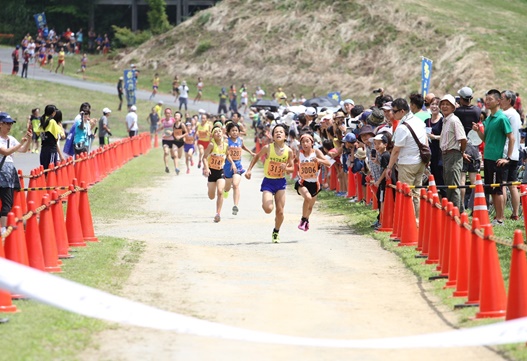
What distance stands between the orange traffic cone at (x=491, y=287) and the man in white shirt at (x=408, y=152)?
6.64 m

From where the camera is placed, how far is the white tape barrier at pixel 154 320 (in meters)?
8.78

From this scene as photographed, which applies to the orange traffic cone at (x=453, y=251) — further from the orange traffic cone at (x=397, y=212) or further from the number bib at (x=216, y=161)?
the number bib at (x=216, y=161)

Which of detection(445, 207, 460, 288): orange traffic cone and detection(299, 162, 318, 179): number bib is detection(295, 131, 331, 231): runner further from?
detection(445, 207, 460, 288): orange traffic cone

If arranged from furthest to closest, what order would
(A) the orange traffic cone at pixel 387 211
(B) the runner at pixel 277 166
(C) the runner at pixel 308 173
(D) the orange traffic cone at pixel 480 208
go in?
(A) the orange traffic cone at pixel 387 211
(C) the runner at pixel 308 173
(B) the runner at pixel 277 166
(D) the orange traffic cone at pixel 480 208

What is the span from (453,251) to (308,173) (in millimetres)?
5804

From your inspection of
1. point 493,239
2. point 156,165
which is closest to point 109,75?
point 156,165

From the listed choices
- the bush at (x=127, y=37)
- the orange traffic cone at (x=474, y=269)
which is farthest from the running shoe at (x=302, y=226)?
the bush at (x=127, y=37)

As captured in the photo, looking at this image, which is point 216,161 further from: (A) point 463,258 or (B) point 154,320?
(B) point 154,320

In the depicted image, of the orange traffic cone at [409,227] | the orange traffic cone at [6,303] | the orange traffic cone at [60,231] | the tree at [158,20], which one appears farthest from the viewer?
the tree at [158,20]

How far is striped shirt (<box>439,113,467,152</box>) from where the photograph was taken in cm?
1798

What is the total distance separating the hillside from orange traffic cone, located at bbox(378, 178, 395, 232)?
1869 inches

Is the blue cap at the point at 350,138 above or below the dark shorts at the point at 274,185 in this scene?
above

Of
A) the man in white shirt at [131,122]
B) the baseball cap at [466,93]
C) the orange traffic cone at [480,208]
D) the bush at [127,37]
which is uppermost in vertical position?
the bush at [127,37]

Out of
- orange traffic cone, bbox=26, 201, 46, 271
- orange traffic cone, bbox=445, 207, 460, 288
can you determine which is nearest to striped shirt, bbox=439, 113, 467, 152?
orange traffic cone, bbox=445, 207, 460, 288
